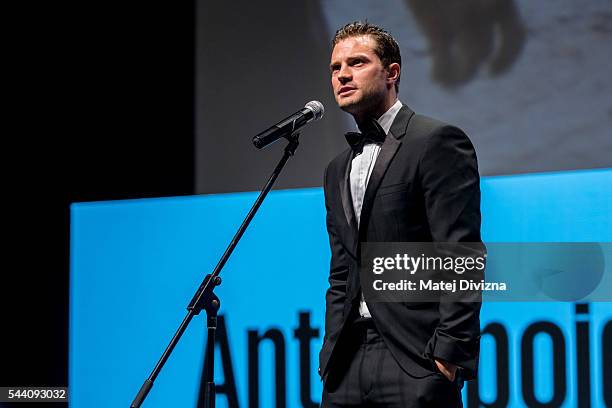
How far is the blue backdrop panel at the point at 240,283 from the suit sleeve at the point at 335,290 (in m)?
0.99

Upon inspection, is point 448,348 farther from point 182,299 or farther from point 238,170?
point 238,170

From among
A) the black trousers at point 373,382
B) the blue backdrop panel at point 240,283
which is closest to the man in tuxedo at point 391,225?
the black trousers at point 373,382

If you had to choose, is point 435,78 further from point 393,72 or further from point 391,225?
point 391,225

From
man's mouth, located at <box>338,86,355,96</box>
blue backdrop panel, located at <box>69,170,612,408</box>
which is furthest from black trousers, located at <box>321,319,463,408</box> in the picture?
blue backdrop panel, located at <box>69,170,612,408</box>

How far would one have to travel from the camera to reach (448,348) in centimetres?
195

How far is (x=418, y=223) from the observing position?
6.85 feet

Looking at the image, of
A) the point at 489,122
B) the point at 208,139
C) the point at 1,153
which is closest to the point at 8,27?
the point at 1,153

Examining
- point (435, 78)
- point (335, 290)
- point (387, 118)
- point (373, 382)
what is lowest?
point (373, 382)

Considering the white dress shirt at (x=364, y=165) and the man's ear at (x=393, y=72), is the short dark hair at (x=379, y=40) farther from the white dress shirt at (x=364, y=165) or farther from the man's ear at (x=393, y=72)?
the white dress shirt at (x=364, y=165)

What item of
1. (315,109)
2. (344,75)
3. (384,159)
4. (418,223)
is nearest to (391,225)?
(418,223)

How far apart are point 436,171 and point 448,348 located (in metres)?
0.40

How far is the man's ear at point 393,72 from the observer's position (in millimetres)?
2219

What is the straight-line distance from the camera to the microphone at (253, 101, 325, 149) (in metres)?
2.30

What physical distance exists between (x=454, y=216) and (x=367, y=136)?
1.09 feet
